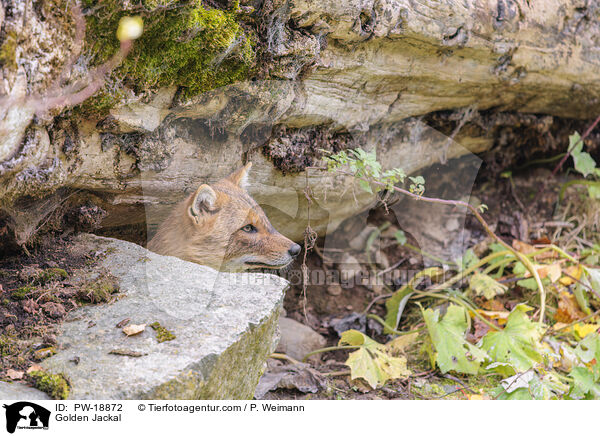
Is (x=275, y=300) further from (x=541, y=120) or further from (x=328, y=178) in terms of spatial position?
(x=541, y=120)

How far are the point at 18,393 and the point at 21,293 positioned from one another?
90 centimetres

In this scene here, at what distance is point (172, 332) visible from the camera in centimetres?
289

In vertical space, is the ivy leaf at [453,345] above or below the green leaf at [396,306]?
above

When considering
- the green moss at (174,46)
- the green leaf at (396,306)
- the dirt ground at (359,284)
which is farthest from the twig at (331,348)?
the green moss at (174,46)

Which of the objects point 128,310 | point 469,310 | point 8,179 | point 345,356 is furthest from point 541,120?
point 8,179

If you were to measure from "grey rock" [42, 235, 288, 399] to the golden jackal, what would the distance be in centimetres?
34

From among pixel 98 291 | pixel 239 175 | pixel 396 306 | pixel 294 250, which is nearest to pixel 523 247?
pixel 396 306

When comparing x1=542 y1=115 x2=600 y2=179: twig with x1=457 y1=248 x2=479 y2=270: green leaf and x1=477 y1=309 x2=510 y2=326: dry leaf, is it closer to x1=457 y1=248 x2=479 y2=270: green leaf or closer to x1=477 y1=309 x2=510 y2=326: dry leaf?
x1=457 y1=248 x2=479 y2=270: green leaf

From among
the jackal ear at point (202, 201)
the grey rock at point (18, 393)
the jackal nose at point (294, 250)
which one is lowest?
the jackal nose at point (294, 250)

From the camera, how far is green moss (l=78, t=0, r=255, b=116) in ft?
8.93

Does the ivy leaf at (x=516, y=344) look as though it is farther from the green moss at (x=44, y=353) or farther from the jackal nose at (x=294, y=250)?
the green moss at (x=44, y=353)

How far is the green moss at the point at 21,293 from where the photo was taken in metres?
3.08

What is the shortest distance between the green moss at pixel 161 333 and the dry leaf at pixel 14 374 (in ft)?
2.24

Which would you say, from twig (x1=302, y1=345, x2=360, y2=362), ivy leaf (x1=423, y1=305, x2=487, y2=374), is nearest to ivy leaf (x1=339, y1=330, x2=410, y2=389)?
twig (x1=302, y1=345, x2=360, y2=362)
